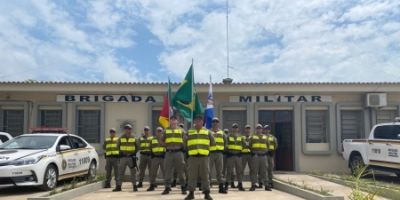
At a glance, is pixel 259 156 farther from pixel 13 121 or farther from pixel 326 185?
pixel 13 121

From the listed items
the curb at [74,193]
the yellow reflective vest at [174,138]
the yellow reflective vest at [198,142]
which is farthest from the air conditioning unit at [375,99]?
the curb at [74,193]

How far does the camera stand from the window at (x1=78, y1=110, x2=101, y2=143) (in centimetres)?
1888

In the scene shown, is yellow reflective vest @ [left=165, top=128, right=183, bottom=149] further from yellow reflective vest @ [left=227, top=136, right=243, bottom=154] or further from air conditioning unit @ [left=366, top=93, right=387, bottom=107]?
air conditioning unit @ [left=366, top=93, right=387, bottom=107]

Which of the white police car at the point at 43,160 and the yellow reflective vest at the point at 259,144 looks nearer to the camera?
the white police car at the point at 43,160

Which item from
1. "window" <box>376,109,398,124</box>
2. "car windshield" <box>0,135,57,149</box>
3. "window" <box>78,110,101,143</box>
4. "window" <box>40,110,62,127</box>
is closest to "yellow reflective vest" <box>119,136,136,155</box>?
"car windshield" <box>0,135,57,149</box>

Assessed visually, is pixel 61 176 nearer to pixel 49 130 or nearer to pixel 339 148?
pixel 49 130

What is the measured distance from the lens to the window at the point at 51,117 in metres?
18.9

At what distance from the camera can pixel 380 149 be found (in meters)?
15.7

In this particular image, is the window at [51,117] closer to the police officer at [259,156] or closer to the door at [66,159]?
the door at [66,159]

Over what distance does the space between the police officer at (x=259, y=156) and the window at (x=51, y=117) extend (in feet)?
29.6

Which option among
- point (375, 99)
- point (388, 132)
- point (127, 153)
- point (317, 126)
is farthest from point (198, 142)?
point (375, 99)

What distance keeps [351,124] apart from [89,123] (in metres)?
10.3

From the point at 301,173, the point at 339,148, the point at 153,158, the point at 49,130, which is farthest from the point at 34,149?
the point at 339,148

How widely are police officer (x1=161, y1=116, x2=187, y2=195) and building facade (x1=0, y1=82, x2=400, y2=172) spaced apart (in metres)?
6.88
